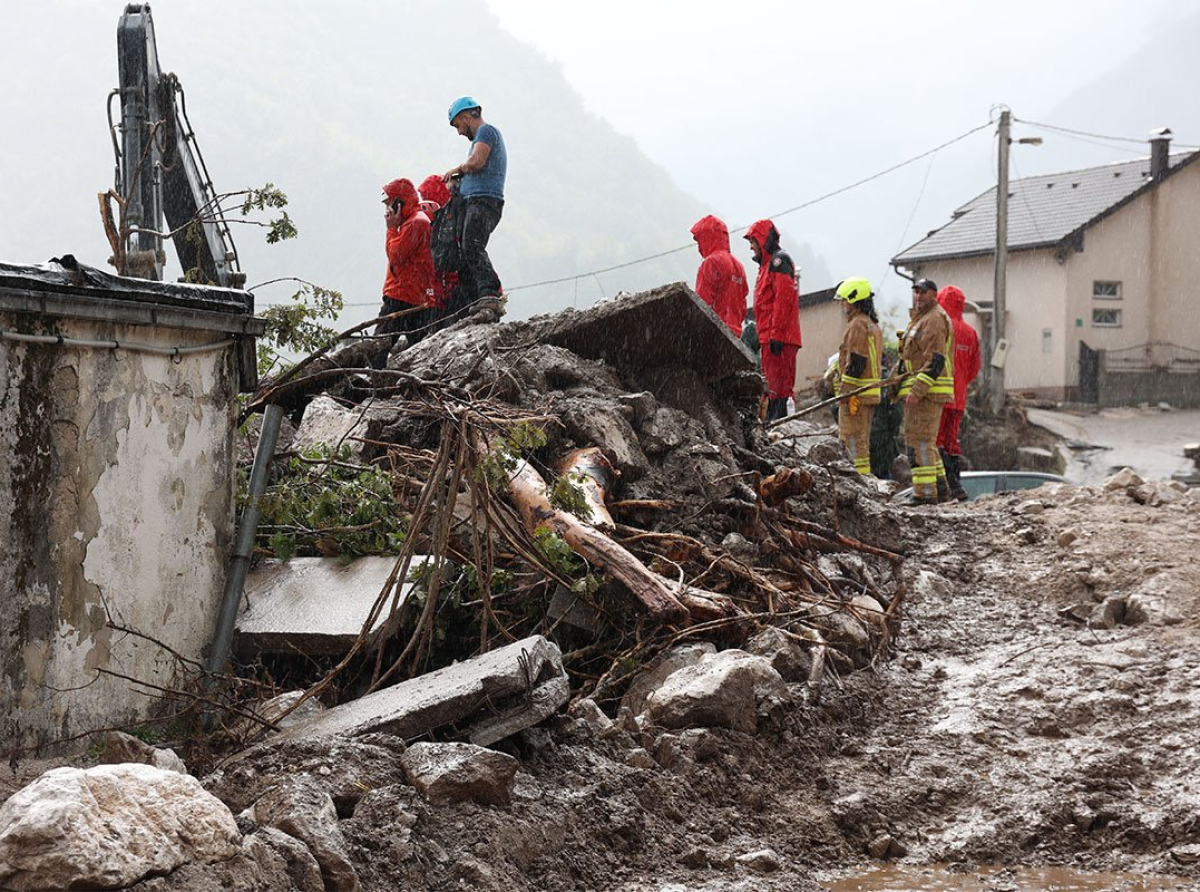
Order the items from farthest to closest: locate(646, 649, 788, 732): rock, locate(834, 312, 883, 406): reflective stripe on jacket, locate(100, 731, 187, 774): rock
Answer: locate(834, 312, 883, 406): reflective stripe on jacket
locate(646, 649, 788, 732): rock
locate(100, 731, 187, 774): rock

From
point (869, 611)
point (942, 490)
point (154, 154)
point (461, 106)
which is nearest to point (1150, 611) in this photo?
point (869, 611)

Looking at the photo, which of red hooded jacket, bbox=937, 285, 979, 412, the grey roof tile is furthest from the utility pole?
red hooded jacket, bbox=937, 285, 979, 412

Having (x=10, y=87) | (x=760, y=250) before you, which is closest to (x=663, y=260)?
(x=10, y=87)

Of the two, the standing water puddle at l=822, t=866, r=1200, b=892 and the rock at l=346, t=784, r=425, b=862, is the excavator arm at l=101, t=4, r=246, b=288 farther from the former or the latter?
the standing water puddle at l=822, t=866, r=1200, b=892

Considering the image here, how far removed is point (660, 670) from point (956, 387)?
8018 mm

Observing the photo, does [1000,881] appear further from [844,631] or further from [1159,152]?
[1159,152]

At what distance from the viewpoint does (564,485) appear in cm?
586

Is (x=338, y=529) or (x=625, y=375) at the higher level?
(x=625, y=375)

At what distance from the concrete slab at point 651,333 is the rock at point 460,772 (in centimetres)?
433

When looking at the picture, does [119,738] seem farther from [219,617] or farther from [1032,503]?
[1032,503]

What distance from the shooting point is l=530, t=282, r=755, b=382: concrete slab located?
8039 mm

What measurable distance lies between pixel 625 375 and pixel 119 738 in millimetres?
4747

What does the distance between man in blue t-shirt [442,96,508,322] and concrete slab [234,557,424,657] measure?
4552 millimetres

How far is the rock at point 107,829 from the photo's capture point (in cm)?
293
